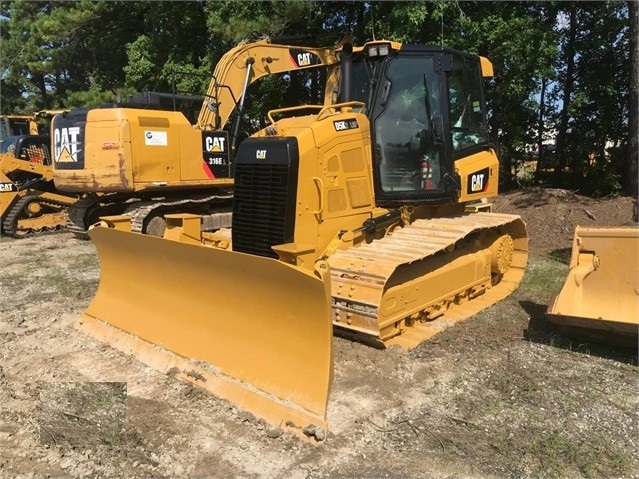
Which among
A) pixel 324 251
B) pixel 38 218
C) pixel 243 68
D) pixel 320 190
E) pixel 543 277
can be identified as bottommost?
pixel 38 218

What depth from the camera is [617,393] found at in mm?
3902

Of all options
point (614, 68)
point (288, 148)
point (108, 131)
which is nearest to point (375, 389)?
point (288, 148)

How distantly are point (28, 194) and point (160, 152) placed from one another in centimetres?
521

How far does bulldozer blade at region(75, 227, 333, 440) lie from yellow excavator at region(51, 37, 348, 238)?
3365 millimetres

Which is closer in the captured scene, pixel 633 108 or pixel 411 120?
pixel 411 120

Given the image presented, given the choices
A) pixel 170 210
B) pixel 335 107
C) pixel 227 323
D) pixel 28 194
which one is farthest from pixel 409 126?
pixel 28 194

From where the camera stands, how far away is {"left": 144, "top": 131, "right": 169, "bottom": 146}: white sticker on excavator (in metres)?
8.49

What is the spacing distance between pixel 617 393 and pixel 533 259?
472cm

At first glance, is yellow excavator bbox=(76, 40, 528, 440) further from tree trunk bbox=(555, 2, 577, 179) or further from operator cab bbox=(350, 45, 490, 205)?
tree trunk bbox=(555, 2, 577, 179)

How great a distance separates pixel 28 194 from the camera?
12203 millimetres

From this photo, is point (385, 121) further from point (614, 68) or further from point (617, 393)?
point (614, 68)

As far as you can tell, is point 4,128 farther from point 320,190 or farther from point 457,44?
point 320,190

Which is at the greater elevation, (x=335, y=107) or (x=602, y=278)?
(x=335, y=107)

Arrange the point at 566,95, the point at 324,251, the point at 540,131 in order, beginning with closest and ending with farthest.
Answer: the point at 324,251, the point at 566,95, the point at 540,131
